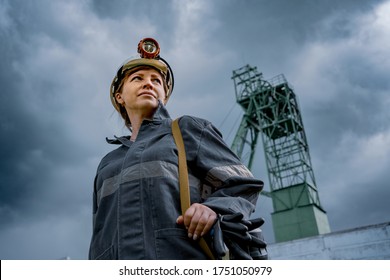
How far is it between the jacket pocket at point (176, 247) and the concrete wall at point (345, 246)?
39.6 feet

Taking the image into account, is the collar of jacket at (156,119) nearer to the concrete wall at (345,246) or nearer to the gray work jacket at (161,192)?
the gray work jacket at (161,192)

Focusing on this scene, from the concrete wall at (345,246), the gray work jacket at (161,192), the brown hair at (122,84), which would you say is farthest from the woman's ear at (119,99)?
the concrete wall at (345,246)

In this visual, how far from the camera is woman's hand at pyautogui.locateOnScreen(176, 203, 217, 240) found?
1.55m

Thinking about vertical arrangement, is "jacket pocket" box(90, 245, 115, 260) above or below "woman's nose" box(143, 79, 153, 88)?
below

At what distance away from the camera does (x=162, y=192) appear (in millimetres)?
1702

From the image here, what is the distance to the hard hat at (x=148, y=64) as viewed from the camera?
2.38 m

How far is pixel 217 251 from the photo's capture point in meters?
1.48

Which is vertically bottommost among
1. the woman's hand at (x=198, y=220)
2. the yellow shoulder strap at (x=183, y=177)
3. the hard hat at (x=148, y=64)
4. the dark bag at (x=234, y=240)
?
the dark bag at (x=234, y=240)

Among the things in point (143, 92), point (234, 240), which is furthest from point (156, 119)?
point (234, 240)

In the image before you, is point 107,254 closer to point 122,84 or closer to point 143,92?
point 143,92

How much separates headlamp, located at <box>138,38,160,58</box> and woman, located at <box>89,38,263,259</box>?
14.6 inches

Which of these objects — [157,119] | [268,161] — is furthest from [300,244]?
[157,119]

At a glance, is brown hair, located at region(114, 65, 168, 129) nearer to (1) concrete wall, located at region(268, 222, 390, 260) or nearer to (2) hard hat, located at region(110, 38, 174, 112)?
(2) hard hat, located at region(110, 38, 174, 112)

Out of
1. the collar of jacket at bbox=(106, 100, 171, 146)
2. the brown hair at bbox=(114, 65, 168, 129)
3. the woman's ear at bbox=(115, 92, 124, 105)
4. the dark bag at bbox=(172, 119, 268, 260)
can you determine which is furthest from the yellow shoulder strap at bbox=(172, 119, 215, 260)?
the woman's ear at bbox=(115, 92, 124, 105)
